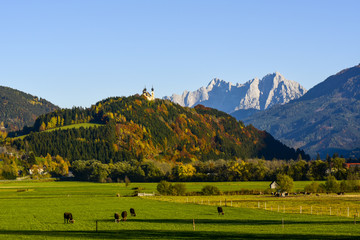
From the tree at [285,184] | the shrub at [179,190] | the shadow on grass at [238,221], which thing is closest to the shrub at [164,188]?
the shrub at [179,190]

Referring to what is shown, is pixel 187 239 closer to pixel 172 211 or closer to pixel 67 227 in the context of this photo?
pixel 67 227

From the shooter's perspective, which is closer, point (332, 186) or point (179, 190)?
point (179, 190)

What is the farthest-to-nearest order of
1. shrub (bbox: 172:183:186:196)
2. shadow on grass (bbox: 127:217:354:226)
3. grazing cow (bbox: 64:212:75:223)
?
1. shrub (bbox: 172:183:186:196)
2. grazing cow (bbox: 64:212:75:223)
3. shadow on grass (bbox: 127:217:354:226)

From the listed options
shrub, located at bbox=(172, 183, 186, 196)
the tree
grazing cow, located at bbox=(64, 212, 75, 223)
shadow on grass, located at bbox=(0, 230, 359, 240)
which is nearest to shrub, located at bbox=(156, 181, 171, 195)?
shrub, located at bbox=(172, 183, 186, 196)

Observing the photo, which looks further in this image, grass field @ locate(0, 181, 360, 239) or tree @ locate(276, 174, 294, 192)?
tree @ locate(276, 174, 294, 192)

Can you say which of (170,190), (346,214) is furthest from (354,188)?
(346,214)

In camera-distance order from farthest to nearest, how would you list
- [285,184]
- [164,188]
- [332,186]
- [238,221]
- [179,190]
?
[332,186] → [285,184] → [164,188] → [179,190] → [238,221]

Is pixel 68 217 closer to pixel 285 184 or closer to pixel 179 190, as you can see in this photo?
pixel 179 190

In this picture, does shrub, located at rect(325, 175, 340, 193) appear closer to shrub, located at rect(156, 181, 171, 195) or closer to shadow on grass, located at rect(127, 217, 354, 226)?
shrub, located at rect(156, 181, 171, 195)

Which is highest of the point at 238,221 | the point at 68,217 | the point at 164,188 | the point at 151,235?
the point at 164,188

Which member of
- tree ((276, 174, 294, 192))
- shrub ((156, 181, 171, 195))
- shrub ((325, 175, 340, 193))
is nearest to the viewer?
shrub ((156, 181, 171, 195))

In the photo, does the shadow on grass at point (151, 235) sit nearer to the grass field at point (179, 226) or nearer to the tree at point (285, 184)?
the grass field at point (179, 226)

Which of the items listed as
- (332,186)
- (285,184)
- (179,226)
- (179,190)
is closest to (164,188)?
(179,190)

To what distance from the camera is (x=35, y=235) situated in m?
64.1
